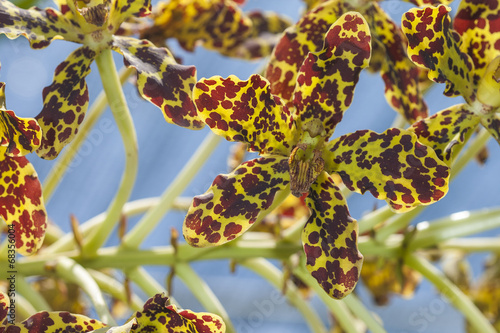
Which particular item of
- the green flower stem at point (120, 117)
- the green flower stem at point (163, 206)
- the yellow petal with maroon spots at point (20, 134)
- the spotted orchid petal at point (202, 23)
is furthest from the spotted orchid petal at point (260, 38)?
the yellow petal with maroon spots at point (20, 134)

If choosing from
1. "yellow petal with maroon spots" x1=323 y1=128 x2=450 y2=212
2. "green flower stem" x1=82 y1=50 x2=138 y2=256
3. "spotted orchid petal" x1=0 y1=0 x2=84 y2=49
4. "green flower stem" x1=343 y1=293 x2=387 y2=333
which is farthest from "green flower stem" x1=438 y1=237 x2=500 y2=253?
"spotted orchid petal" x1=0 y1=0 x2=84 y2=49

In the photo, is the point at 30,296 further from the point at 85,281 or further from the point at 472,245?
the point at 472,245

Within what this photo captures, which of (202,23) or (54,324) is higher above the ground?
(202,23)

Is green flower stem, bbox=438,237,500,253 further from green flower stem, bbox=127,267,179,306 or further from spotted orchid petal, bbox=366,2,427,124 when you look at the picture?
green flower stem, bbox=127,267,179,306

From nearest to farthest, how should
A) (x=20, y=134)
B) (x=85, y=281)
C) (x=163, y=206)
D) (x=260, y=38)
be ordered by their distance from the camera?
(x=20, y=134) → (x=85, y=281) → (x=163, y=206) → (x=260, y=38)

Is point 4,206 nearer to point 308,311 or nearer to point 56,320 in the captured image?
point 56,320

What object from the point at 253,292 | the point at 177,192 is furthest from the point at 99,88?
the point at 177,192

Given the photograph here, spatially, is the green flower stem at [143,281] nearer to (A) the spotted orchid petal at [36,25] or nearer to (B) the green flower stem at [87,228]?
(B) the green flower stem at [87,228]

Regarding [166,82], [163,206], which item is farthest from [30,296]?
[166,82]
